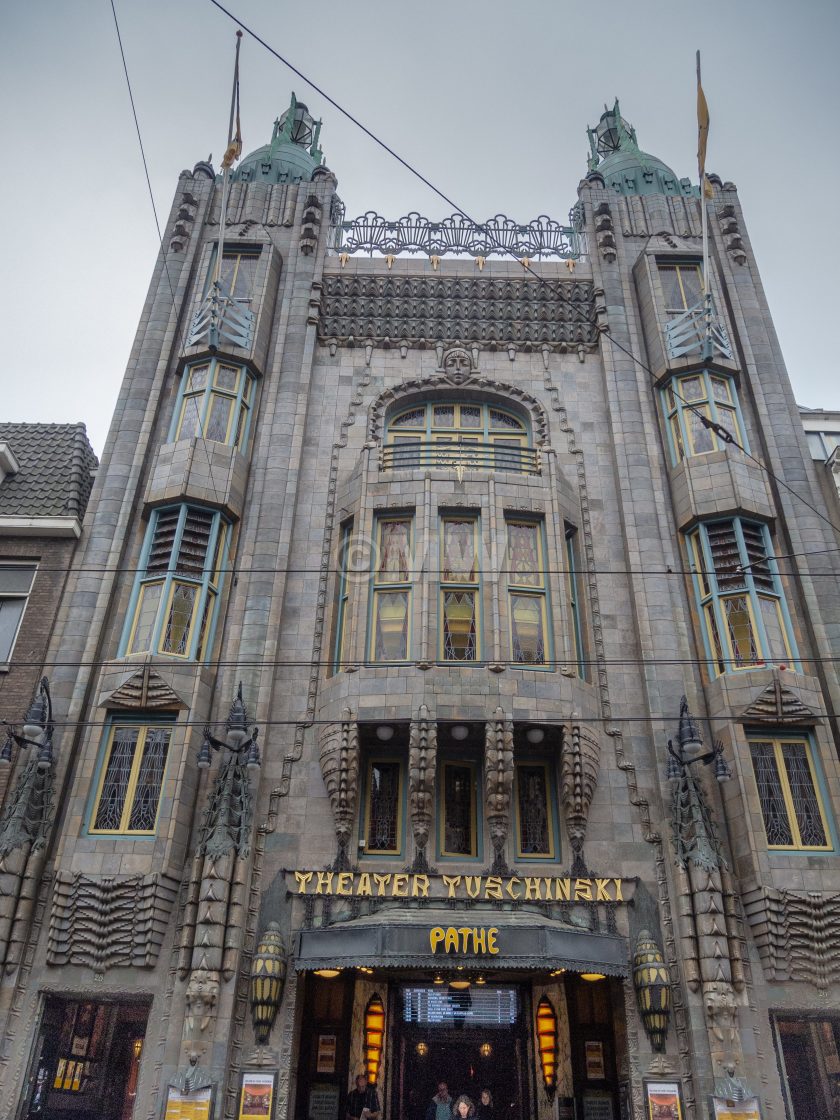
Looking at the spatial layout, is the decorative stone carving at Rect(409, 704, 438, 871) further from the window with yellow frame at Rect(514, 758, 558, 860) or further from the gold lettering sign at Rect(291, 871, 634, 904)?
the window with yellow frame at Rect(514, 758, 558, 860)

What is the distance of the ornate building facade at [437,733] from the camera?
16750 mm

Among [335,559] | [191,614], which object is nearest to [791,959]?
[335,559]

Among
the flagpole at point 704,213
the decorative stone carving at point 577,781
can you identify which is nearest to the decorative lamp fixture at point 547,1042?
the decorative stone carving at point 577,781

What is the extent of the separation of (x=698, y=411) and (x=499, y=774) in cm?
1220

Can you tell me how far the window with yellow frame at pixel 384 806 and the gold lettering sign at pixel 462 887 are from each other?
93 centimetres

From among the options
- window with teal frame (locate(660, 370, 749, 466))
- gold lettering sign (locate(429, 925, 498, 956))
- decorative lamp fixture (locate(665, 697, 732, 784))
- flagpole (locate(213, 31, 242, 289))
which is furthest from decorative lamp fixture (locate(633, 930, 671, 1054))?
flagpole (locate(213, 31, 242, 289))

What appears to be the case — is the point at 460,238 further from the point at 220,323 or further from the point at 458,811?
the point at 458,811

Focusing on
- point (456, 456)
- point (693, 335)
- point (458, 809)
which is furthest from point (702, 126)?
point (458, 809)

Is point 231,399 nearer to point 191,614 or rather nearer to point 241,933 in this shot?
point 191,614

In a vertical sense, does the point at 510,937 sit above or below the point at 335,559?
below

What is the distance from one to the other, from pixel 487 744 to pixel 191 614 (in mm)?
8062

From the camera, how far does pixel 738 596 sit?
21.0 metres

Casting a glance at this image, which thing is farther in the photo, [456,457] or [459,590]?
[456,457]

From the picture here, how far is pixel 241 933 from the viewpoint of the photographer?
17094mm
